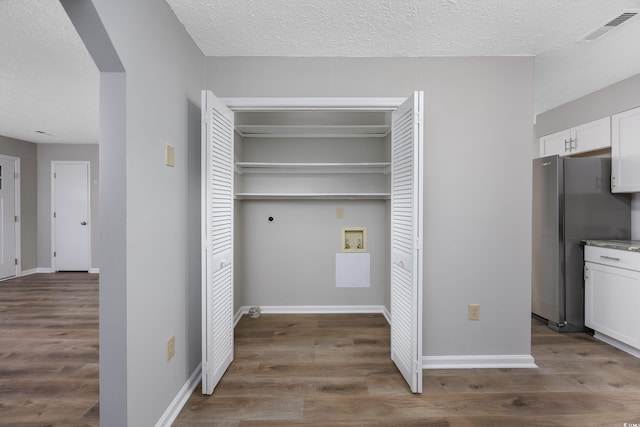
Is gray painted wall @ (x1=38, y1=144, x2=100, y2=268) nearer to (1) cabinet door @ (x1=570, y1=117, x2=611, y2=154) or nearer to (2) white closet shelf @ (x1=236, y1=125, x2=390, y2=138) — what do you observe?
(2) white closet shelf @ (x1=236, y1=125, x2=390, y2=138)

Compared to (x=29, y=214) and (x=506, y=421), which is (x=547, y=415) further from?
(x=29, y=214)

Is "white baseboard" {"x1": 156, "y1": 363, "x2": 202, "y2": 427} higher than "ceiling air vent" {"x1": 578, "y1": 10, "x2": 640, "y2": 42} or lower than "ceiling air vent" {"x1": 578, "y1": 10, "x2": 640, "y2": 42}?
lower

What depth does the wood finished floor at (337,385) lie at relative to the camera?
1.95 m

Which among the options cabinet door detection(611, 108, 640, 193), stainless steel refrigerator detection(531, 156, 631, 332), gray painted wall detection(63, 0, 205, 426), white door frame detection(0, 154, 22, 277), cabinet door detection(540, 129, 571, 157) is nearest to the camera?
gray painted wall detection(63, 0, 205, 426)

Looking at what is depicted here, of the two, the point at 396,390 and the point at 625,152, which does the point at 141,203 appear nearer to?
the point at 396,390

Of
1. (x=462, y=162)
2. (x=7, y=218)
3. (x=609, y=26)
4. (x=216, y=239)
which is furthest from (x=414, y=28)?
(x=7, y=218)

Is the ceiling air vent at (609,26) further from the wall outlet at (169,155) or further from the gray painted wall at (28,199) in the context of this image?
the gray painted wall at (28,199)

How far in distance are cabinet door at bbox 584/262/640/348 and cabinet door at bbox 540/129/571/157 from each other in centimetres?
143

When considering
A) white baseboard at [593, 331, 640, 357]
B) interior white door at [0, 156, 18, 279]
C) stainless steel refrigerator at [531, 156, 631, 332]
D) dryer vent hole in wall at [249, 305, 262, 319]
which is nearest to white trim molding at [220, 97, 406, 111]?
stainless steel refrigerator at [531, 156, 631, 332]

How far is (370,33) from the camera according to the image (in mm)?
2225

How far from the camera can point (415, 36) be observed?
2260 mm

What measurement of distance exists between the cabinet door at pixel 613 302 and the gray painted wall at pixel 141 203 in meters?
3.54

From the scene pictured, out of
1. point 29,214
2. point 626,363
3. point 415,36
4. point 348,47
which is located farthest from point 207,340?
point 29,214

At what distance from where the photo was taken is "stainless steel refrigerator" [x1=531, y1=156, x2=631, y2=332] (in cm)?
321
